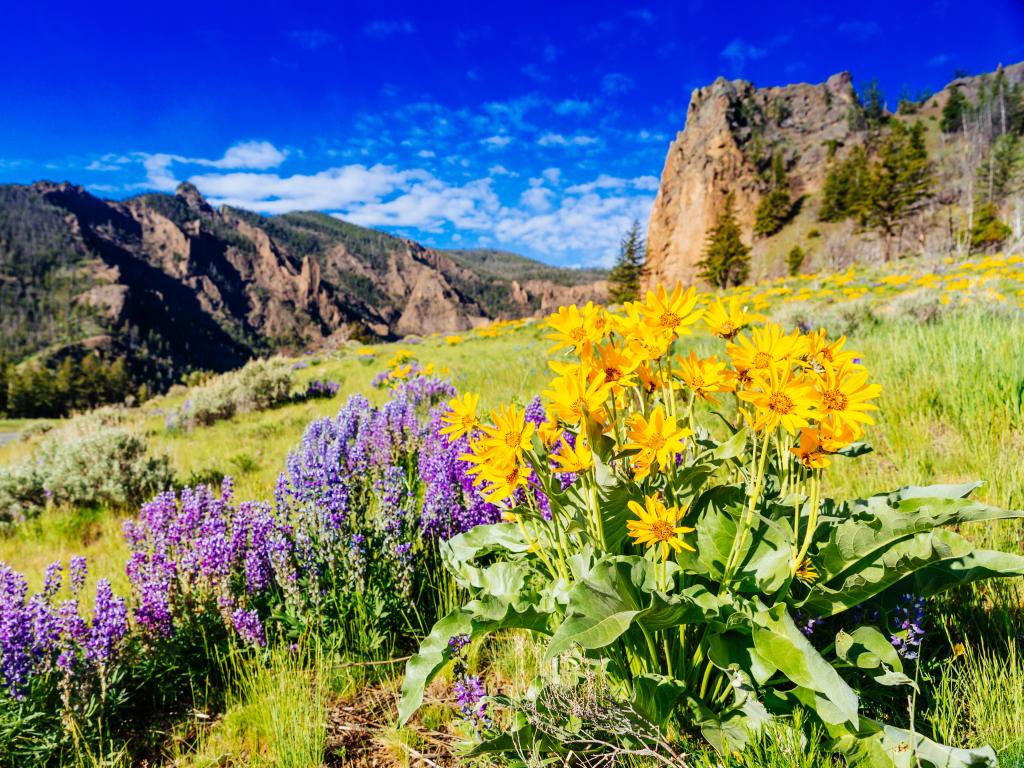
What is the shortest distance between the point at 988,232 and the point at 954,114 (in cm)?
5572

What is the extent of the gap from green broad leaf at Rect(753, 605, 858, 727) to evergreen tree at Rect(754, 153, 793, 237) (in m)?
74.5

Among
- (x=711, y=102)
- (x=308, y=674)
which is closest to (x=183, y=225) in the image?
(x=711, y=102)

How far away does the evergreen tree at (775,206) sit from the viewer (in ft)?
214

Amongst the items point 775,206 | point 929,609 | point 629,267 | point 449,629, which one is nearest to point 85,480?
point 449,629

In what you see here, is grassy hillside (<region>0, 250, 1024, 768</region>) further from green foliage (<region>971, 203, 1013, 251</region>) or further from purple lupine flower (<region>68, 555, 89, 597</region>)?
green foliage (<region>971, 203, 1013, 251</region>)

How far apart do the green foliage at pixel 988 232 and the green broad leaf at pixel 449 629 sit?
5242 cm

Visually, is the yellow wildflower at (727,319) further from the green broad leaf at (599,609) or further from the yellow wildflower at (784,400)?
the green broad leaf at (599,609)

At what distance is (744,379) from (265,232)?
19735 centimetres

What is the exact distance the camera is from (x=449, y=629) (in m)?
1.53

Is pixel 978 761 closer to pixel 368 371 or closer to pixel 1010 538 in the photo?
pixel 1010 538

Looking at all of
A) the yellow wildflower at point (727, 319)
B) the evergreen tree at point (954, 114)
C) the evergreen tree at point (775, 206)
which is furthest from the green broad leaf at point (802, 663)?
the evergreen tree at point (954, 114)

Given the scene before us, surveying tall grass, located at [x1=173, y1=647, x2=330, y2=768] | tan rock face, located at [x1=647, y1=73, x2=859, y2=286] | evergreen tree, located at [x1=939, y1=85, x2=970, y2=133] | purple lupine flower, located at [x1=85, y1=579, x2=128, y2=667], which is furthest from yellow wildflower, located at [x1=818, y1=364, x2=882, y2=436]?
evergreen tree, located at [x1=939, y1=85, x2=970, y2=133]

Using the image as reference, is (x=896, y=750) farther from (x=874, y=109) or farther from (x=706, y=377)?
(x=874, y=109)

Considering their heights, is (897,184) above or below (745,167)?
below
